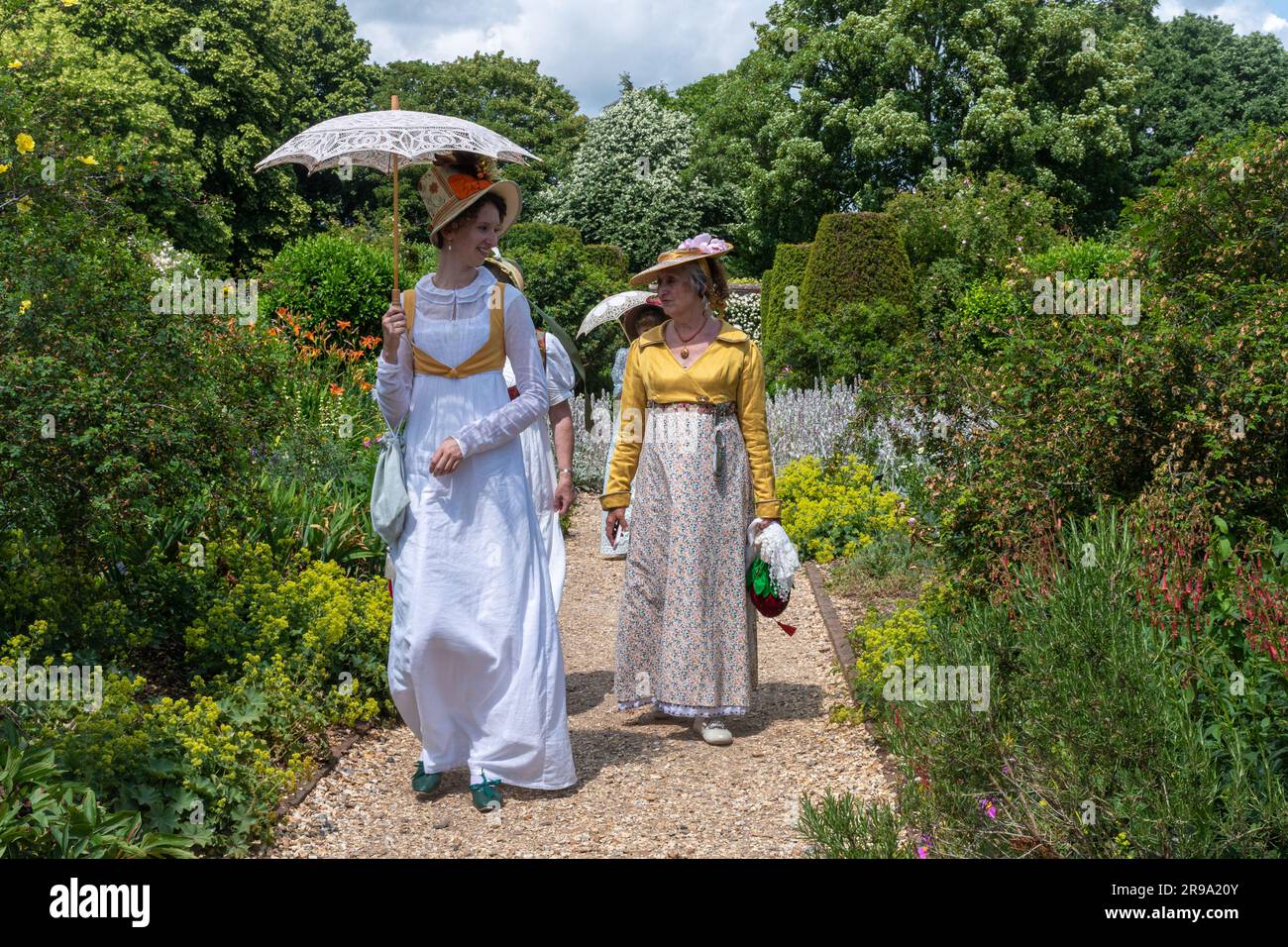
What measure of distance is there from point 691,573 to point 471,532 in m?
1.17

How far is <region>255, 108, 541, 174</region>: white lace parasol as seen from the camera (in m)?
4.11

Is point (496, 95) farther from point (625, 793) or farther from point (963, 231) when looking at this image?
point (625, 793)

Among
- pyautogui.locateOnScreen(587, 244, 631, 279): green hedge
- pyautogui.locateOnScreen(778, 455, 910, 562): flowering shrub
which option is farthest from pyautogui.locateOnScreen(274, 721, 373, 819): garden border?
pyautogui.locateOnScreen(587, 244, 631, 279): green hedge

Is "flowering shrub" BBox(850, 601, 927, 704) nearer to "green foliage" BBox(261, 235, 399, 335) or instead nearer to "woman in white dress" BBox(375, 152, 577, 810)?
"woman in white dress" BBox(375, 152, 577, 810)

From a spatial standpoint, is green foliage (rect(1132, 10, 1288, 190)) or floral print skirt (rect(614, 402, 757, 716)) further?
green foliage (rect(1132, 10, 1288, 190))

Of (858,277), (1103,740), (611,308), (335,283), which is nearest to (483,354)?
(1103,740)

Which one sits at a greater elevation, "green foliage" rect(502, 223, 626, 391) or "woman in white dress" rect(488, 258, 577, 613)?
"green foliage" rect(502, 223, 626, 391)

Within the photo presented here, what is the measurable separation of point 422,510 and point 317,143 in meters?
1.31

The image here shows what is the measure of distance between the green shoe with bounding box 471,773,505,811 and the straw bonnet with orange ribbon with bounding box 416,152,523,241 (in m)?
1.91

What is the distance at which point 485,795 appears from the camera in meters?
4.30

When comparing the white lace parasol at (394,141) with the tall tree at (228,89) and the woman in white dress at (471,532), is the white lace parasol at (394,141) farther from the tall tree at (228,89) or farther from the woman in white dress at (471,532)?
the tall tree at (228,89)

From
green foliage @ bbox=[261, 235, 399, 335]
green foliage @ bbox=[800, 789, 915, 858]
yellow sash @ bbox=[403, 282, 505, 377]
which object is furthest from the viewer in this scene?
green foliage @ bbox=[261, 235, 399, 335]

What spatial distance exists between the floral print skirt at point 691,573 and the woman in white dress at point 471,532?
A: 0.85 m
